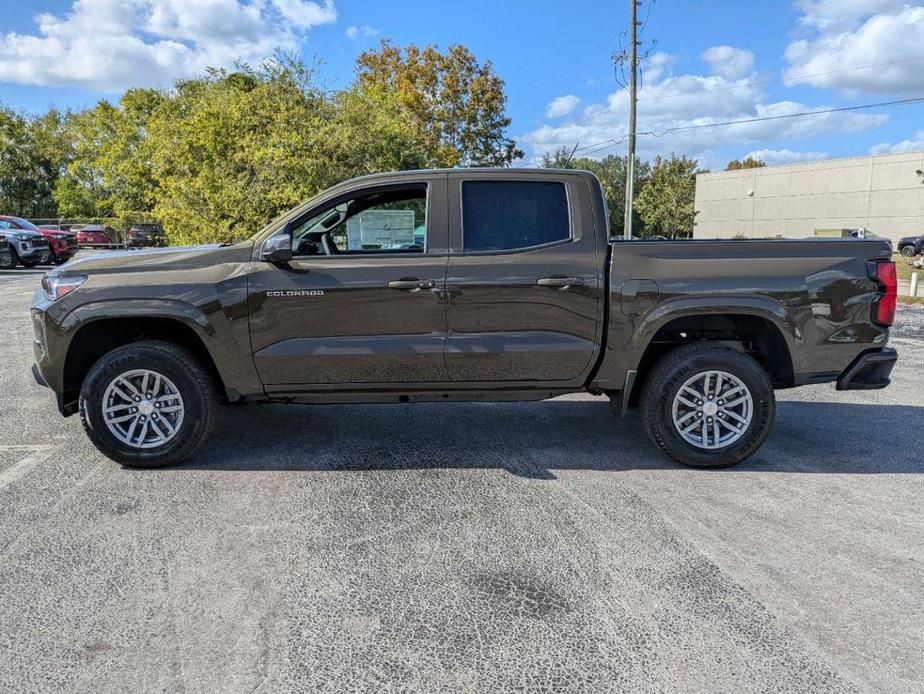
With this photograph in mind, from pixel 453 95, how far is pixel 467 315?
30.9m

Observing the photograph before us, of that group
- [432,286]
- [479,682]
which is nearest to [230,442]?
[432,286]

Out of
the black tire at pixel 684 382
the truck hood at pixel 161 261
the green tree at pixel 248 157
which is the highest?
the green tree at pixel 248 157

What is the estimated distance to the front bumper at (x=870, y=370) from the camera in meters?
4.62

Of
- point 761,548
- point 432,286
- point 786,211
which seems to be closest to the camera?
point 761,548

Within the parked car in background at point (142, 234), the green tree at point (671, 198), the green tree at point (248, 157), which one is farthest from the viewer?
the green tree at point (671, 198)

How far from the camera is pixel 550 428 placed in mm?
5656

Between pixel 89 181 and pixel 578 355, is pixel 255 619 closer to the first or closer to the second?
pixel 578 355

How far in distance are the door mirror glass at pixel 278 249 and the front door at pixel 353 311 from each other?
0.07 m

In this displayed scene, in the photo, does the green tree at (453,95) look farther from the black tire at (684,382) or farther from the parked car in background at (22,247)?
the black tire at (684,382)

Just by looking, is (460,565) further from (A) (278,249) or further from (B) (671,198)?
(B) (671,198)

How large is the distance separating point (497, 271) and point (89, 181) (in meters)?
42.7

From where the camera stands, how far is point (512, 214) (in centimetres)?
468

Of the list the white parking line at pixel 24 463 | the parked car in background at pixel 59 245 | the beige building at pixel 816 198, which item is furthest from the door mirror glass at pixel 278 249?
the beige building at pixel 816 198

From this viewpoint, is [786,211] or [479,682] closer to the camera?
[479,682]
